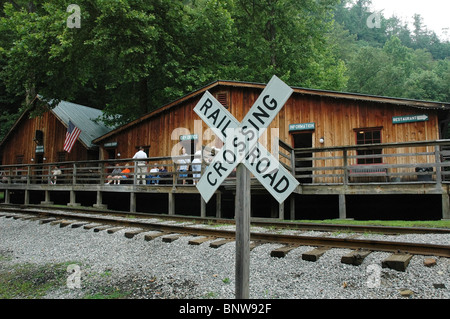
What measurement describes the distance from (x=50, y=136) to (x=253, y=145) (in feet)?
93.1

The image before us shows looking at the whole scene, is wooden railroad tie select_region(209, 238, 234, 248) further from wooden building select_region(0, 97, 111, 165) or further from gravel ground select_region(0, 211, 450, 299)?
wooden building select_region(0, 97, 111, 165)

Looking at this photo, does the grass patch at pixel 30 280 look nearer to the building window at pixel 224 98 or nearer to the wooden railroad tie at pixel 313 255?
the wooden railroad tie at pixel 313 255

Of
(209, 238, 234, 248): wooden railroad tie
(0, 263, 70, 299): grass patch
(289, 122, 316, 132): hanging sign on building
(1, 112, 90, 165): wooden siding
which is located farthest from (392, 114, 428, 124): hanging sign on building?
(1, 112, 90, 165): wooden siding

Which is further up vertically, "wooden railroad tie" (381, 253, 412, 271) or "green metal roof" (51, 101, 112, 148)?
"green metal roof" (51, 101, 112, 148)

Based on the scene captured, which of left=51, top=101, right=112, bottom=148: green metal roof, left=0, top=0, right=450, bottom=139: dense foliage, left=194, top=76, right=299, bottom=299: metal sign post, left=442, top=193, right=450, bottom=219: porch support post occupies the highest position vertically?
left=0, top=0, right=450, bottom=139: dense foliage

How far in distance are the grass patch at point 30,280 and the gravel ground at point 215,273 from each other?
6.9 inches

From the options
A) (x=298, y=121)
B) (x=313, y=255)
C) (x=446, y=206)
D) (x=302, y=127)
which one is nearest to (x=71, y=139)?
(x=298, y=121)

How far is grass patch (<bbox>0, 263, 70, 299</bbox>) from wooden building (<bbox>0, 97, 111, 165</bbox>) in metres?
20.0

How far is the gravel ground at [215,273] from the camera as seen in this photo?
12.3ft

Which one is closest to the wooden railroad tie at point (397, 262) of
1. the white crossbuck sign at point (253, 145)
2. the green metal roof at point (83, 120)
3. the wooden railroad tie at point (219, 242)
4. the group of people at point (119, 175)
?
the white crossbuck sign at point (253, 145)

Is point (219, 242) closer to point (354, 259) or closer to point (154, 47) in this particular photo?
point (354, 259)

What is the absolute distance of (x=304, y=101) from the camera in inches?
557

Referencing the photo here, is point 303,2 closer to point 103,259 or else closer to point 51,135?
point 51,135

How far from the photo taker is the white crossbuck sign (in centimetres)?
259
